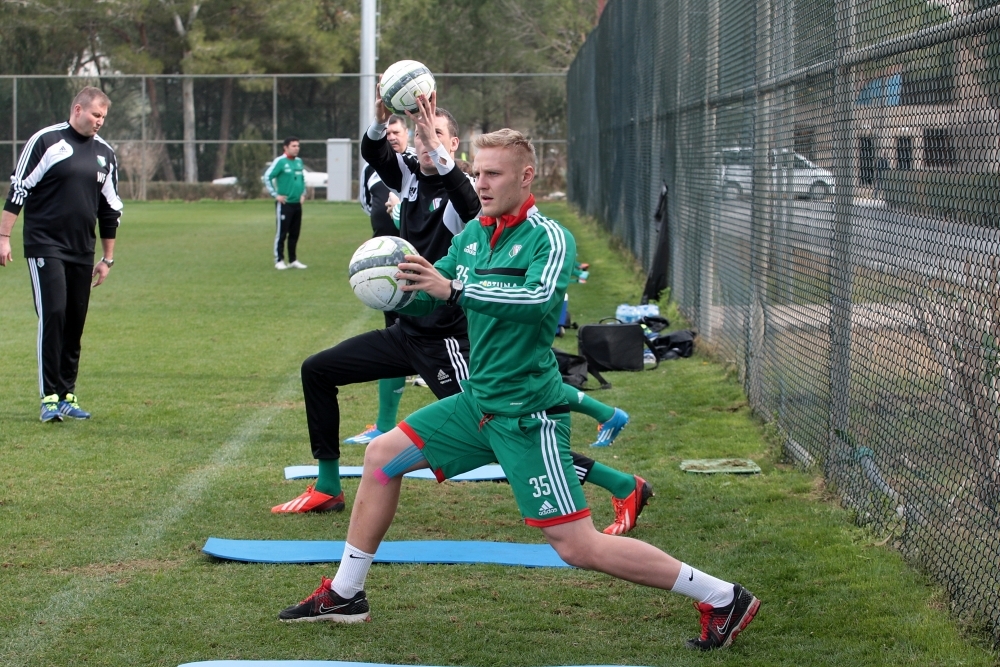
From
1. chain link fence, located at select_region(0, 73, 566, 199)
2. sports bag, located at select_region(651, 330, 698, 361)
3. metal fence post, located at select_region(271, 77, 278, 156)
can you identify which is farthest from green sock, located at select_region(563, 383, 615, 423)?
metal fence post, located at select_region(271, 77, 278, 156)

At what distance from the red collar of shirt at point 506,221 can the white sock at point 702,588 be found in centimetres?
130

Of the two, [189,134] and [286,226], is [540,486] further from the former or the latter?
[189,134]

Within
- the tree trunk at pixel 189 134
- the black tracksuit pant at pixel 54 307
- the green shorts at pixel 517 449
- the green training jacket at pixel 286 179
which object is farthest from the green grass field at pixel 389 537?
the tree trunk at pixel 189 134

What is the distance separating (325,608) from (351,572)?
6.9 inches

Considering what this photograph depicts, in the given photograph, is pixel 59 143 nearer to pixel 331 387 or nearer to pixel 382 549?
pixel 331 387

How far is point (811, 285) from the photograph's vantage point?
6414mm

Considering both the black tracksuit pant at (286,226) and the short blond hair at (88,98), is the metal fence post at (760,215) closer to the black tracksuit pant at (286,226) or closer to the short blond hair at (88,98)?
the short blond hair at (88,98)

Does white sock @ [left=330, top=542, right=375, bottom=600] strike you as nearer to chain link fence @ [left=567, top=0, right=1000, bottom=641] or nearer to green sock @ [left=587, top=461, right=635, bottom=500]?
green sock @ [left=587, top=461, right=635, bottom=500]

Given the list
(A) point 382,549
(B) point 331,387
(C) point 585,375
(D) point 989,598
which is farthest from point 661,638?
(C) point 585,375

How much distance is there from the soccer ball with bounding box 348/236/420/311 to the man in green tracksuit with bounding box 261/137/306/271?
45.7ft

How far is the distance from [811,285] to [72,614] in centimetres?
414

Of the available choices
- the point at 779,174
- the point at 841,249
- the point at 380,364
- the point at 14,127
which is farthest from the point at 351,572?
the point at 14,127

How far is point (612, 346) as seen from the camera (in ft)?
32.2

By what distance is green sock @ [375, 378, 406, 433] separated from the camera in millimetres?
7066
